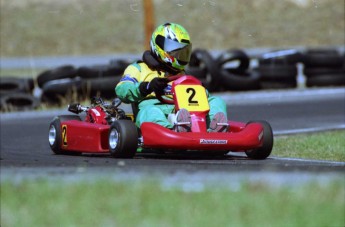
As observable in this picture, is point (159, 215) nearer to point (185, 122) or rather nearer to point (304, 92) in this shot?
point (185, 122)

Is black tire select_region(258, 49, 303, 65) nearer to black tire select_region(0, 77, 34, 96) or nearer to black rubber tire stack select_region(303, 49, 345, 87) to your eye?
black rubber tire stack select_region(303, 49, 345, 87)

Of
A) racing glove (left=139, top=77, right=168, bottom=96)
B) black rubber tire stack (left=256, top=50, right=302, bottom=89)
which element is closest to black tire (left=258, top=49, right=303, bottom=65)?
black rubber tire stack (left=256, top=50, right=302, bottom=89)

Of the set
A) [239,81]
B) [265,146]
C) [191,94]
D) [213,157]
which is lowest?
[213,157]

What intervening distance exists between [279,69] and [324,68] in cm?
84

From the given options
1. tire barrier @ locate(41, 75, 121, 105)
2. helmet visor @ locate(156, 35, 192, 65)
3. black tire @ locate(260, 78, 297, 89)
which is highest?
helmet visor @ locate(156, 35, 192, 65)

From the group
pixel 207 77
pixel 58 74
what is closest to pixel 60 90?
pixel 58 74

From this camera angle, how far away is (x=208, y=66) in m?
17.1

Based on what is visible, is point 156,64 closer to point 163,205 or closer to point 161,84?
point 161,84

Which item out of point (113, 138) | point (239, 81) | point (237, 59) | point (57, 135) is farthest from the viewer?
point (239, 81)

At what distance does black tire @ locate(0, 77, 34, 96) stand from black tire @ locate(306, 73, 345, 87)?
5.13 meters

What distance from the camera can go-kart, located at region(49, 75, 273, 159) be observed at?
8.73 m

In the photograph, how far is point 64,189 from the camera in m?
6.11

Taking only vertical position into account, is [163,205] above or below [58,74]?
below

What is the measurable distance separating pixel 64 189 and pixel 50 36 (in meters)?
39.1
